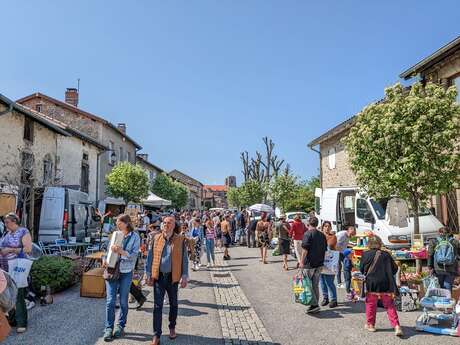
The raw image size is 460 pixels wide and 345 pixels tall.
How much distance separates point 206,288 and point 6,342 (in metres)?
4.62

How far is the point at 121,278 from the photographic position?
575cm

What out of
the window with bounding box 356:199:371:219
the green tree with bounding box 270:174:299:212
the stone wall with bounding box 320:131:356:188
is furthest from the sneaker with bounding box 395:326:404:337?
the green tree with bounding box 270:174:299:212

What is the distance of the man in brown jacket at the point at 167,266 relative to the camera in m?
5.35

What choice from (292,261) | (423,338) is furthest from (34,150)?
(423,338)

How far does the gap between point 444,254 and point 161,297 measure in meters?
5.09

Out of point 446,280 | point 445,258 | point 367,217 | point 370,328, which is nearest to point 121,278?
point 370,328

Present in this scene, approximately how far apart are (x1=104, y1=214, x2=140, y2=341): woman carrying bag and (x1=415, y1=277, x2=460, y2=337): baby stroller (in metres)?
4.34

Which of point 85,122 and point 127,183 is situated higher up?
point 85,122

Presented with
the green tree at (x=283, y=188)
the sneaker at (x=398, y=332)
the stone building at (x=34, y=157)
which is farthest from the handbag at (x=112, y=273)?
the green tree at (x=283, y=188)

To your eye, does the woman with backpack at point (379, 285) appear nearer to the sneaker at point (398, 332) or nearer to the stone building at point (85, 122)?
the sneaker at point (398, 332)

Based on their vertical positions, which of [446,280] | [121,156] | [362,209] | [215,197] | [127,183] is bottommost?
[446,280]

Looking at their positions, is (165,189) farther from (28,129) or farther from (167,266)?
(167,266)

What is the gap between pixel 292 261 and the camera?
13672 mm

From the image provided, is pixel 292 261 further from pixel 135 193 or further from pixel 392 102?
pixel 135 193
